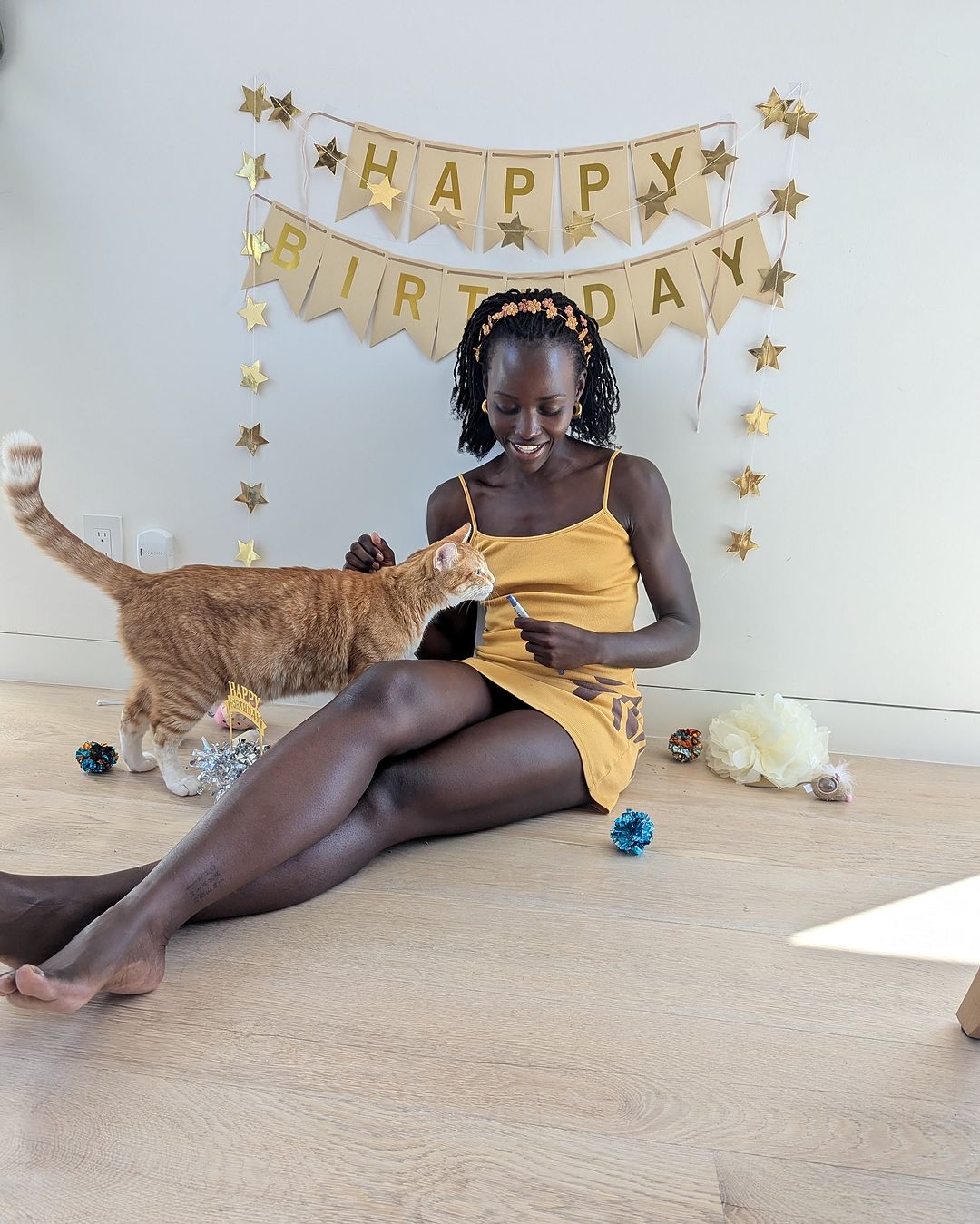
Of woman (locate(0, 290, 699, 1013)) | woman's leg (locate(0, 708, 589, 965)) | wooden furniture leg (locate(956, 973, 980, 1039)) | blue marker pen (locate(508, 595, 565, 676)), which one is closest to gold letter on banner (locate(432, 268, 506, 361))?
woman (locate(0, 290, 699, 1013))

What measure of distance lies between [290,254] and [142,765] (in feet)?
3.71

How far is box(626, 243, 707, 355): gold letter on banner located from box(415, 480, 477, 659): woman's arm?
54 cm

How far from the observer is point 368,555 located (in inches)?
70.2

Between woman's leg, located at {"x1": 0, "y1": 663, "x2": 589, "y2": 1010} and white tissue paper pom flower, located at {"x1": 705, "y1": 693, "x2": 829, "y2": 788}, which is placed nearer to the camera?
woman's leg, located at {"x1": 0, "y1": 663, "x2": 589, "y2": 1010}

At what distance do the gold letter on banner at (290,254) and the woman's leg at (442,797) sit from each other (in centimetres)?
101

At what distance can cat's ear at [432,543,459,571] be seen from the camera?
5.27ft

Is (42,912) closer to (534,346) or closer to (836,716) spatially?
(534,346)

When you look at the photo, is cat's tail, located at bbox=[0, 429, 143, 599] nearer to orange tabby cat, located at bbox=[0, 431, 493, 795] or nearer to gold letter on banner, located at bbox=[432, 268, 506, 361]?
orange tabby cat, located at bbox=[0, 431, 493, 795]

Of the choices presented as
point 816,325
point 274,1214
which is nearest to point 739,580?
point 816,325

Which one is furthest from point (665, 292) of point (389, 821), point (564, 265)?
point (389, 821)

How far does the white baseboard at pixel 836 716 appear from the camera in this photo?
198cm

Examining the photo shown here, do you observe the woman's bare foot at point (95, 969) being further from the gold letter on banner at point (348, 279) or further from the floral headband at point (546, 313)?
the gold letter on banner at point (348, 279)

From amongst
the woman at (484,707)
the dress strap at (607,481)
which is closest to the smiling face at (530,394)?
the woman at (484,707)

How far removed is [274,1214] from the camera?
0.76 metres
